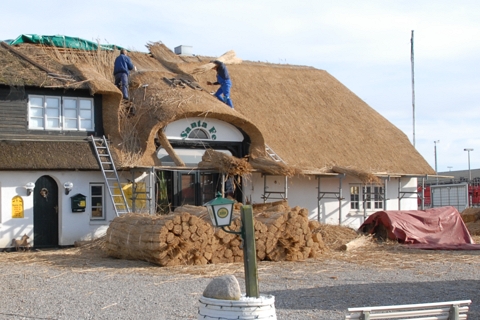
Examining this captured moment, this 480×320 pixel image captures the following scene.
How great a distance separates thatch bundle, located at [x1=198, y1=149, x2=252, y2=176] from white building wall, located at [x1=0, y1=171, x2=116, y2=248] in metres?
2.85

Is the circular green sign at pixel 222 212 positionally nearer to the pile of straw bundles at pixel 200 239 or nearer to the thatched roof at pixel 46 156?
the pile of straw bundles at pixel 200 239

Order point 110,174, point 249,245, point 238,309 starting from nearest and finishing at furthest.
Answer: point 238,309
point 249,245
point 110,174

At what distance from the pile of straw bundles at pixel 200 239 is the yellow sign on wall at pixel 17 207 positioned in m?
3.01

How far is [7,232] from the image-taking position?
1695 centimetres

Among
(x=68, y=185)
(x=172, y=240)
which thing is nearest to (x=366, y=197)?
(x=68, y=185)

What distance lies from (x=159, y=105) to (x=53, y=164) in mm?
3428

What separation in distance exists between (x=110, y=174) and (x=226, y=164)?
9.84 feet

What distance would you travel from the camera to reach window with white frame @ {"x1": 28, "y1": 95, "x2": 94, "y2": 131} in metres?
18.0

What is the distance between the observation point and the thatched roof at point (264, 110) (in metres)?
18.6

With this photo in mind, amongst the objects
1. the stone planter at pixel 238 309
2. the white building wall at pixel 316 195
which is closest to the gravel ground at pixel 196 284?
the stone planter at pixel 238 309

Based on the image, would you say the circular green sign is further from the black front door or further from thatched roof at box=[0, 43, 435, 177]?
the black front door

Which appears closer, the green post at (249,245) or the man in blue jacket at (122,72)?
the green post at (249,245)

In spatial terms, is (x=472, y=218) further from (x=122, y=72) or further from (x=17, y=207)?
(x=17, y=207)

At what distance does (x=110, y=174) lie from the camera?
17.8m
